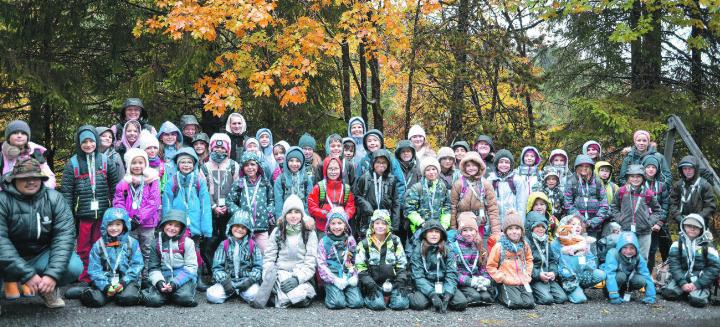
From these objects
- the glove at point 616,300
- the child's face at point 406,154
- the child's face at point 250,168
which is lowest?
the glove at point 616,300

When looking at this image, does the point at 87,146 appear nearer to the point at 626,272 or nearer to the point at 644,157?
the point at 626,272

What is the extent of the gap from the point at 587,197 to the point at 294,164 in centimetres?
417

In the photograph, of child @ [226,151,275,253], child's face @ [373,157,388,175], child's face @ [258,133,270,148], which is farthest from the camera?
child's face @ [258,133,270,148]

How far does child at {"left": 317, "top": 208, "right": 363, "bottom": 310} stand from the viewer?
6660 mm

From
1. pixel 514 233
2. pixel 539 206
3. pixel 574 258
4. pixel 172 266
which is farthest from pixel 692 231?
pixel 172 266

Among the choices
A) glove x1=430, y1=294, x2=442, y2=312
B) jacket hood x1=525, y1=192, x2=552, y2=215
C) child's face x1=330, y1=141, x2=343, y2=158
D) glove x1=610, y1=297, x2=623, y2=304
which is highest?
child's face x1=330, y1=141, x2=343, y2=158

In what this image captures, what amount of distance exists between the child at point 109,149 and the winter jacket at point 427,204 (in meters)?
3.72

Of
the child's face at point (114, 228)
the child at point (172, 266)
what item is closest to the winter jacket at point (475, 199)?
the child at point (172, 266)

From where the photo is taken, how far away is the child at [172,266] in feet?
20.7

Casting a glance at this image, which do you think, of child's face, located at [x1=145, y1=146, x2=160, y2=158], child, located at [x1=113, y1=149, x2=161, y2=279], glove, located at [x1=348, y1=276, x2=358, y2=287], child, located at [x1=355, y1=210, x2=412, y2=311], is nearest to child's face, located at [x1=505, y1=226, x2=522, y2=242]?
child, located at [x1=355, y1=210, x2=412, y2=311]

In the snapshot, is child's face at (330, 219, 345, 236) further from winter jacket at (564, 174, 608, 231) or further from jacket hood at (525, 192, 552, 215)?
winter jacket at (564, 174, 608, 231)

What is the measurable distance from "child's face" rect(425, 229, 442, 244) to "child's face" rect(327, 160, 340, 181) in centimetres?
144

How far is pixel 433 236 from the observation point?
270 inches

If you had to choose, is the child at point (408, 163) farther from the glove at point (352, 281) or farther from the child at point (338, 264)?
the glove at point (352, 281)
